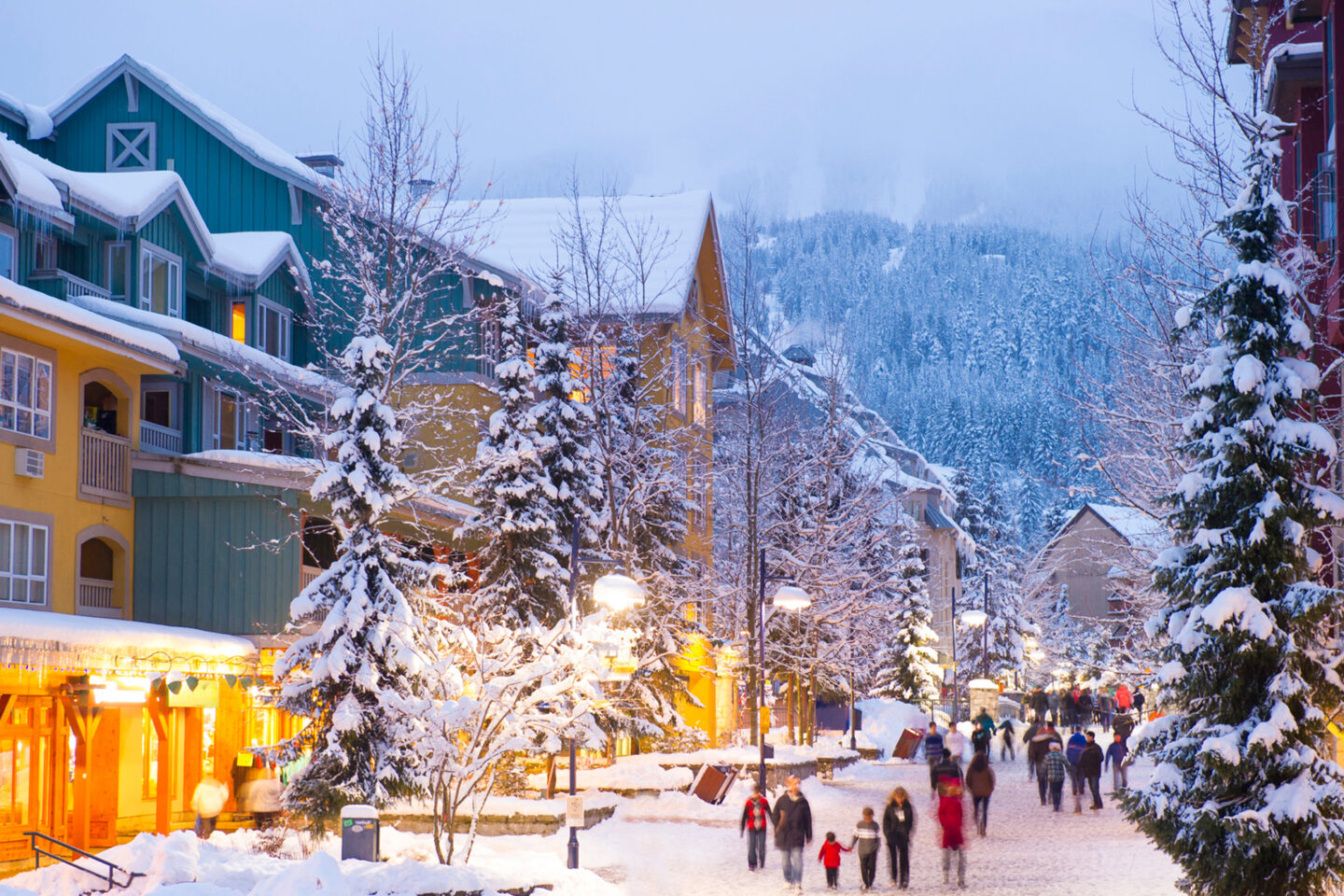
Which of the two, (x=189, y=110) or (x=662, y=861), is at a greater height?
(x=189, y=110)

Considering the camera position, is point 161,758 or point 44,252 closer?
point 161,758

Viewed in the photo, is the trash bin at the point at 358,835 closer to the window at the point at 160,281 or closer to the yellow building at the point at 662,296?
the window at the point at 160,281

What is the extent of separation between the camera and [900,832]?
1984 centimetres

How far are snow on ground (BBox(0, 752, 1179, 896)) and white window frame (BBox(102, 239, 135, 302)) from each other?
12.2m

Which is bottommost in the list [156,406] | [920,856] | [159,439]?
[920,856]

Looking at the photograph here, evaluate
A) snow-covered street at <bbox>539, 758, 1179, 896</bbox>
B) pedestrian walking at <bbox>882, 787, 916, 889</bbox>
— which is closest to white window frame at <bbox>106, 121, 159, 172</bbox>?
snow-covered street at <bbox>539, 758, 1179, 896</bbox>

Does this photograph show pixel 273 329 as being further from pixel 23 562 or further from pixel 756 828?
pixel 756 828

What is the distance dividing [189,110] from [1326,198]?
26.5 m

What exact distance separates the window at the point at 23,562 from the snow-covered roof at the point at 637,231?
1568 cm

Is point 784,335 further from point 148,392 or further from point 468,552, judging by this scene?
point 148,392

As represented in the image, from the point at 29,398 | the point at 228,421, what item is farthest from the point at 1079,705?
the point at 29,398

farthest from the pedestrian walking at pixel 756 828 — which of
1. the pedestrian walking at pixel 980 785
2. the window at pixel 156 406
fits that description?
the window at pixel 156 406

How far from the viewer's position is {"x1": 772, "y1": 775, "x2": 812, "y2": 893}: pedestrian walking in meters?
19.3

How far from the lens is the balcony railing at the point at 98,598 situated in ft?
89.6
